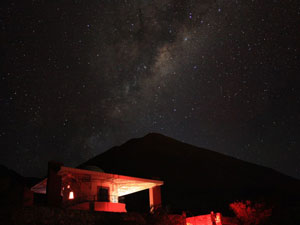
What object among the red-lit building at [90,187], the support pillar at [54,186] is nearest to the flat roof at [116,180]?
the red-lit building at [90,187]

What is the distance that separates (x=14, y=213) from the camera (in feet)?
44.8

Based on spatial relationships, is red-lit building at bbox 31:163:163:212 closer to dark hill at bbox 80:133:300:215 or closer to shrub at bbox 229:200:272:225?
shrub at bbox 229:200:272:225

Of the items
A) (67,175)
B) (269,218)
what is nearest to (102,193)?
(67,175)

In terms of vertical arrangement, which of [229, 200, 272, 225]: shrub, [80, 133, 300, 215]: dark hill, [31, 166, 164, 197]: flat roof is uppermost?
[80, 133, 300, 215]: dark hill

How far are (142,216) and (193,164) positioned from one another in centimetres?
6046

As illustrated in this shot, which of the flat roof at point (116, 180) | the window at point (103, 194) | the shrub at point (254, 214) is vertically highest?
the flat roof at point (116, 180)

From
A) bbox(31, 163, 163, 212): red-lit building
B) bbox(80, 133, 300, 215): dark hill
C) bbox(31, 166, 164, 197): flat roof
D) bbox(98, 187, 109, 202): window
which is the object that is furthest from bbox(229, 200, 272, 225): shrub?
bbox(80, 133, 300, 215): dark hill

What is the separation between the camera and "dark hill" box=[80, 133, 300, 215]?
196 feet

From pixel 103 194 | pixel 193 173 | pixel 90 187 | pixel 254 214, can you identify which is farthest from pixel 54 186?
pixel 193 173

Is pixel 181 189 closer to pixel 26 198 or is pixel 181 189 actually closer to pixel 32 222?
pixel 26 198

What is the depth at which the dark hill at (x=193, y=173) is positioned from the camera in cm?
5969

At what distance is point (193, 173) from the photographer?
7331cm

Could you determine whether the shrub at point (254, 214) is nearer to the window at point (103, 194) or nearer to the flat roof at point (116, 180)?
the flat roof at point (116, 180)

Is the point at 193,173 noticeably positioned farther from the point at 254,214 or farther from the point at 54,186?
the point at 54,186
